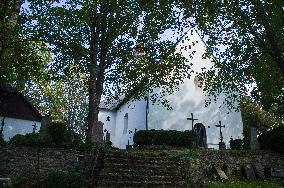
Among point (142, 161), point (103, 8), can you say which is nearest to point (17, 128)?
point (103, 8)

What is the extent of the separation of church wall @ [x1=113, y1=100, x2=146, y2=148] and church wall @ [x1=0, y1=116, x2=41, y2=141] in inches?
359

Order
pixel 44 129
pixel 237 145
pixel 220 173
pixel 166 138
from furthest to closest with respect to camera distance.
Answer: pixel 237 145, pixel 166 138, pixel 44 129, pixel 220 173

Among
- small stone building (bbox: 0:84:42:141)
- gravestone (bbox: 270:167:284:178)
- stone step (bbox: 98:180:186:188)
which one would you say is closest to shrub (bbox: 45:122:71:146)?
stone step (bbox: 98:180:186:188)

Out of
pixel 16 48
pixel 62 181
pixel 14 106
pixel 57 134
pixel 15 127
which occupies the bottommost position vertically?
pixel 62 181

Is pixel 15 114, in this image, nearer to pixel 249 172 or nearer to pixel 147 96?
pixel 147 96

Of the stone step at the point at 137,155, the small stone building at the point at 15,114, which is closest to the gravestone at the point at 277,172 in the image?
the stone step at the point at 137,155

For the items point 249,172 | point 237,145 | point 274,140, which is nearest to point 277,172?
point 249,172

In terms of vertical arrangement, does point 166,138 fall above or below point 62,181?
above

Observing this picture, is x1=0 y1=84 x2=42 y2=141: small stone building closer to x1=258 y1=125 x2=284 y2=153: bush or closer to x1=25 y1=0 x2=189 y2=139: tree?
x1=25 y1=0 x2=189 y2=139: tree

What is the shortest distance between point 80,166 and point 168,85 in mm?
12944

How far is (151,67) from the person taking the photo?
80.0 ft

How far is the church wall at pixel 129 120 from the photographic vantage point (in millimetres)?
28523

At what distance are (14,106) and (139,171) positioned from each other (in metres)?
22.2

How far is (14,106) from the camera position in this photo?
31969 millimetres
